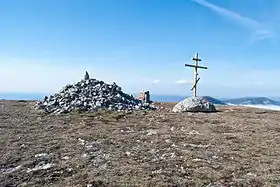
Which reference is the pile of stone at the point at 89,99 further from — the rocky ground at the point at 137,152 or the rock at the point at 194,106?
the rocky ground at the point at 137,152

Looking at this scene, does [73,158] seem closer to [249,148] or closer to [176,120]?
[249,148]

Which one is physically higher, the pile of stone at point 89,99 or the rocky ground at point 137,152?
the pile of stone at point 89,99

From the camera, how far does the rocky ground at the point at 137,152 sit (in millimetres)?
10250

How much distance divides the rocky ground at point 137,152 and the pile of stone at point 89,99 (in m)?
4.32

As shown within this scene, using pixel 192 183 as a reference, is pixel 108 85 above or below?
above

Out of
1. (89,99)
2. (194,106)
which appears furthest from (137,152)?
(89,99)

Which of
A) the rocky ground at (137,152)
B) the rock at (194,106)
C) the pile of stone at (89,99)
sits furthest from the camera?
the rock at (194,106)

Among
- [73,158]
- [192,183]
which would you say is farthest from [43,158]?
[192,183]

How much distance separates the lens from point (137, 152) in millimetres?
13023

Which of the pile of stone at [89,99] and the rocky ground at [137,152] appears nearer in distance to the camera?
the rocky ground at [137,152]

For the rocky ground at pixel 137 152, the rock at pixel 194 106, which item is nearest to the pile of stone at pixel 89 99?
the rock at pixel 194 106

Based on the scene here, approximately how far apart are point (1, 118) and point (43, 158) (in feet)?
34.6

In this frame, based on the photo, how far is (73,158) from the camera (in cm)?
1235

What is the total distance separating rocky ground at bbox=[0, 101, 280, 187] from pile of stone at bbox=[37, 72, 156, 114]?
14.2ft
